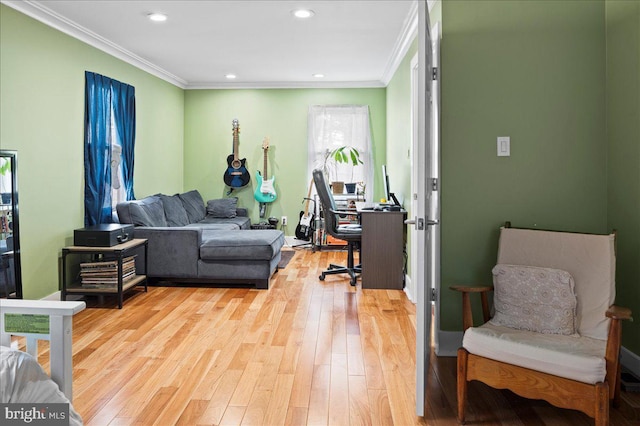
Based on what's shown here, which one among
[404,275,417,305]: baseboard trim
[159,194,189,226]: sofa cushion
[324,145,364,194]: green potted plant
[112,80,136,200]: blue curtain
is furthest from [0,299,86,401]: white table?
[324,145,364,194]: green potted plant

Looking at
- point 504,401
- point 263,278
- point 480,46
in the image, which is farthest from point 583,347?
point 263,278

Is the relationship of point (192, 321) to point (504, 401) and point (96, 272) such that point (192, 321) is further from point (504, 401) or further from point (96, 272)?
point (504, 401)

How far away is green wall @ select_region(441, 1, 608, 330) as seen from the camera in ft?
9.00

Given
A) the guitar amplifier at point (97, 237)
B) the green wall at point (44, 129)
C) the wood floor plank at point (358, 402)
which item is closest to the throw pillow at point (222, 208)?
the green wall at point (44, 129)

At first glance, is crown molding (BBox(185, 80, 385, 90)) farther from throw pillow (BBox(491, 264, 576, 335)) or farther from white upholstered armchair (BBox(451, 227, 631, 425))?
throw pillow (BBox(491, 264, 576, 335))

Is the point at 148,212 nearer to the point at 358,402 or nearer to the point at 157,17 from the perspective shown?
the point at 157,17

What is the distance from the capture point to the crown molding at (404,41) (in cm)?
396

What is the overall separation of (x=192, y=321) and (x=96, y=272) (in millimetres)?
1059

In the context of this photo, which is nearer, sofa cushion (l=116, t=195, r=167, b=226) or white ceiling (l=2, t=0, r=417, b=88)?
white ceiling (l=2, t=0, r=417, b=88)

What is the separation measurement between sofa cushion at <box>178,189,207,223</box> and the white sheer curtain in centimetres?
163

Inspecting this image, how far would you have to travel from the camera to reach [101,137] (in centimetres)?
472

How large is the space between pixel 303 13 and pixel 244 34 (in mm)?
835

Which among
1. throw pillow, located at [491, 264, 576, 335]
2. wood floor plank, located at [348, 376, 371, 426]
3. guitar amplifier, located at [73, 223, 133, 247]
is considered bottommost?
wood floor plank, located at [348, 376, 371, 426]

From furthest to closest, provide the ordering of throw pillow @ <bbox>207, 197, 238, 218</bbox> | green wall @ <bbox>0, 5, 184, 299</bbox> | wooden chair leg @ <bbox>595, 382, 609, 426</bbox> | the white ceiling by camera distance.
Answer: throw pillow @ <bbox>207, 197, 238, 218</bbox>
the white ceiling
green wall @ <bbox>0, 5, 184, 299</bbox>
wooden chair leg @ <bbox>595, 382, 609, 426</bbox>
